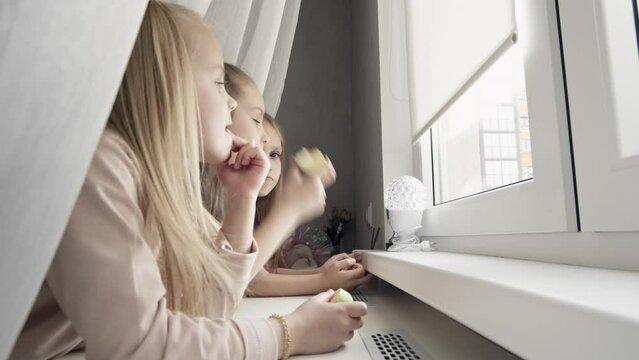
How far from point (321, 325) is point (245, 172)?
305 mm

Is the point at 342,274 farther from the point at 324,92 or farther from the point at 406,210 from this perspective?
the point at 324,92

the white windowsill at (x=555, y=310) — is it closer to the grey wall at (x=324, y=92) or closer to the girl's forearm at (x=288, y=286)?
the girl's forearm at (x=288, y=286)

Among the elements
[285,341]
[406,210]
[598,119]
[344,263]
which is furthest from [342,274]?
[598,119]

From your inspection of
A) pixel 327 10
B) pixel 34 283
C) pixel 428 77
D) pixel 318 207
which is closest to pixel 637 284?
pixel 34 283

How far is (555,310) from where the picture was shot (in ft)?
0.70

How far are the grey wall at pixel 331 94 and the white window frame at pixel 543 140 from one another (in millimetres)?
1429

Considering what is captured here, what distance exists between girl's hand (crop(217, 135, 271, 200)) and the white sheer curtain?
0.69ft

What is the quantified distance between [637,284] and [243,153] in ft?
1.85

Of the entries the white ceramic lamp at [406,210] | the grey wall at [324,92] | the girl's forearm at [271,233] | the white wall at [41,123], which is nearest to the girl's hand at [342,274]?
the white ceramic lamp at [406,210]

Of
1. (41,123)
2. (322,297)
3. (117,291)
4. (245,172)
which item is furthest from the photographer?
(245,172)

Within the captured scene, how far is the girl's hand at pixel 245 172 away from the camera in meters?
0.67

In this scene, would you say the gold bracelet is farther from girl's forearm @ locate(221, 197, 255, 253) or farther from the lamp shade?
the lamp shade

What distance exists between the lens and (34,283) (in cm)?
17

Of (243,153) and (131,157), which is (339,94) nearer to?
(243,153)
